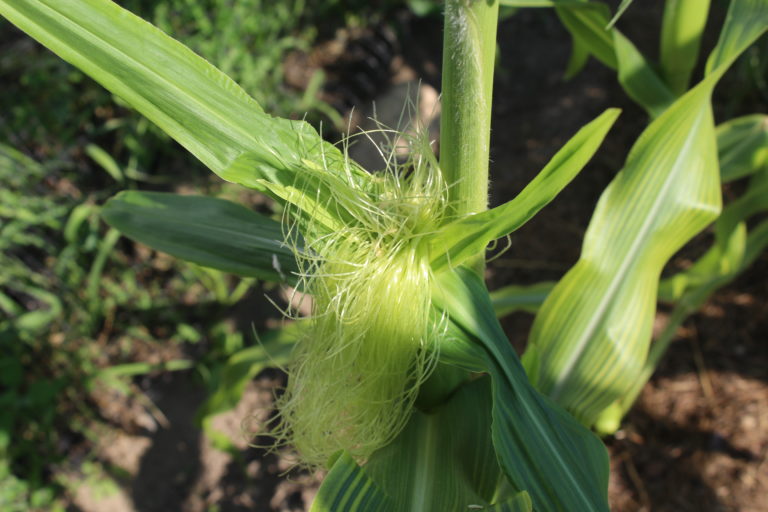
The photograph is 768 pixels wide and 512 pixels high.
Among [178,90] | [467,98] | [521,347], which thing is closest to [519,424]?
[467,98]

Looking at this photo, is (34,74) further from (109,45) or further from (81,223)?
(109,45)

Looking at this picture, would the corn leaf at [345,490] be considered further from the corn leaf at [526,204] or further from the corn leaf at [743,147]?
the corn leaf at [743,147]

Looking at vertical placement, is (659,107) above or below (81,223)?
below

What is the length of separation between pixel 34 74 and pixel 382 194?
6.41 ft

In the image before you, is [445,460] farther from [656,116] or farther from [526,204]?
[656,116]

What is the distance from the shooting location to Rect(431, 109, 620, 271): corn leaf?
65 cm

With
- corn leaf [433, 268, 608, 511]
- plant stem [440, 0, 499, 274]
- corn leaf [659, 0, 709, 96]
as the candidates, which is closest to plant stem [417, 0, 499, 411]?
plant stem [440, 0, 499, 274]

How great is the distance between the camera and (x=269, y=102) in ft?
7.75

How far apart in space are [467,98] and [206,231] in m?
0.57

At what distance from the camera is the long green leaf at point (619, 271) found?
3.61ft

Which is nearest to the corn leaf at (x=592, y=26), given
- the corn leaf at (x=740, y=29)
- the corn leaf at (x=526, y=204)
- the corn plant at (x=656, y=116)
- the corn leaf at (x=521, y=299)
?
the corn plant at (x=656, y=116)

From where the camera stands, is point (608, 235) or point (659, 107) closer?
point (608, 235)

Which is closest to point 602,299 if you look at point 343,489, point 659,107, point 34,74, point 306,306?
point 659,107

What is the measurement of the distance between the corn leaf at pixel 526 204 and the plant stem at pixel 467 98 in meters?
0.05
